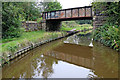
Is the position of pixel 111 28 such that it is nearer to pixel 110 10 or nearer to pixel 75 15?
pixel 110 10

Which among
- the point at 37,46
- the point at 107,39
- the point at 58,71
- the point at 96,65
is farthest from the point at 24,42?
the point at 107,39

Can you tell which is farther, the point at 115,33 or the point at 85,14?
the point at 85,14

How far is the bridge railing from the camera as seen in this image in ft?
46.9

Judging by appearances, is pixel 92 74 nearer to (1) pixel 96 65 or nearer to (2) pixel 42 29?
(1) pixel 96 65

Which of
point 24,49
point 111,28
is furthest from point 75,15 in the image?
point 24,49

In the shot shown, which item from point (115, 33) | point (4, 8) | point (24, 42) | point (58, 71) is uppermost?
point (4, 8)

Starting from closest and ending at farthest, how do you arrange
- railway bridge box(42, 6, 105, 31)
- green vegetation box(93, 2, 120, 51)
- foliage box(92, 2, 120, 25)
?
1. green vegetation box(93, 2, 120, 51)
2. foliage box(92, 2, 120, 25)
3. railway bridge box(42, 6, 105, 31)

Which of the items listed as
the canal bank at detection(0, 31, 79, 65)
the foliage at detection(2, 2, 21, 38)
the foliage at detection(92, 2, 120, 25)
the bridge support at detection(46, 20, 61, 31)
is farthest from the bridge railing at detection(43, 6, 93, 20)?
the foliage at detection(2, 2, 21, 38)

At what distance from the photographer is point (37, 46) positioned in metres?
10.5

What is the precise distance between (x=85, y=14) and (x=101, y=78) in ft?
36.7

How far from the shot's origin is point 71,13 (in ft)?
51.7

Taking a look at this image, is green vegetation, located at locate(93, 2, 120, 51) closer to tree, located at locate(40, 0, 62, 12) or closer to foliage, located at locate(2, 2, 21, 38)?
foliage, located at locate(2, 2, 21, 38)

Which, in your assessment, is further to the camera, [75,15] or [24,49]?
[75,15]

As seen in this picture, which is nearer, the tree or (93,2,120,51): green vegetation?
(93,2,120,51): green vegetation
